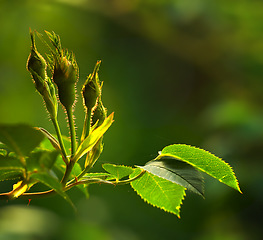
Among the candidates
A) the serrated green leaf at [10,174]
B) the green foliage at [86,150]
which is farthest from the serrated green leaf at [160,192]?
the serrated green leaf at [10,174]

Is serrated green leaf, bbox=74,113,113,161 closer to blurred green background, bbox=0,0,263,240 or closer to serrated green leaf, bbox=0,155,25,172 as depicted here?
serrated green leaf, bbox=0,155,25,172

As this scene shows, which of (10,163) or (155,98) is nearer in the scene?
(10,163)

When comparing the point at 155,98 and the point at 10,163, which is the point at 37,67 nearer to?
the point at 10,163

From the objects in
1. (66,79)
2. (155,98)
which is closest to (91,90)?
(66,79)

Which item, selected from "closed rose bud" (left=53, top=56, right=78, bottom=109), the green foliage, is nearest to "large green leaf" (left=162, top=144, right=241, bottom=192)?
the green foliage

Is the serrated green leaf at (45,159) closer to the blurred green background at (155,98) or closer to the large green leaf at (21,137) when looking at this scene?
the large green leaf at (21,137)

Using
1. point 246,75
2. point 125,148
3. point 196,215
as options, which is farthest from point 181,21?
point 196,215
